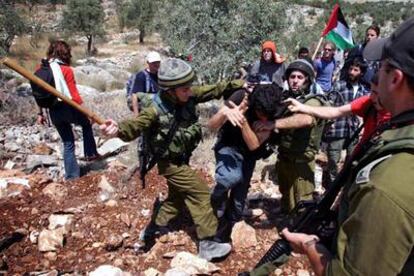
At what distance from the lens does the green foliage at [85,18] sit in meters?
24.7

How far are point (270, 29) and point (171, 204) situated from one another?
681 centimetres

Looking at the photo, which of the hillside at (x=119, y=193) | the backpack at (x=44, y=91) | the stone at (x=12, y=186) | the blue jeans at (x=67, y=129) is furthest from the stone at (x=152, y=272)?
the backpack at (x=44, y=91)

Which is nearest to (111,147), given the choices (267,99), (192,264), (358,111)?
(192,264)

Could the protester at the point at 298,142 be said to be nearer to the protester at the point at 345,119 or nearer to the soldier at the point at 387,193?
the protester at the point at 345,119

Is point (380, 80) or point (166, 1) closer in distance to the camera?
point (380, 80)

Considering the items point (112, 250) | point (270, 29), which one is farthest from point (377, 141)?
point (270, 29)

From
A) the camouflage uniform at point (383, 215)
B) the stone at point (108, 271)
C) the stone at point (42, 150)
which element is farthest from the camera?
the stone at point (42, 150)

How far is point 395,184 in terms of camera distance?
1129 millimetres

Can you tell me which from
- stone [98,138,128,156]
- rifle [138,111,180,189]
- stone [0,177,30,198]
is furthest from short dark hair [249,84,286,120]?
stone [98,138,128,156]

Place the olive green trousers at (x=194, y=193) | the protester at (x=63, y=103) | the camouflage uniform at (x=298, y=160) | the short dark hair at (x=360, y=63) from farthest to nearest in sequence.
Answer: the protester at (x=63, y=103), the short dark hair at (x=360, y=63), the camouflage uniform at (x=298, y=160), the olive green trousers at (x=194, y=193)

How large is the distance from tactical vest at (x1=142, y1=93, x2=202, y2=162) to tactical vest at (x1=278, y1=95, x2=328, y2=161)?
0.79 metres

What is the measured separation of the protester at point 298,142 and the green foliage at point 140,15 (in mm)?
24947

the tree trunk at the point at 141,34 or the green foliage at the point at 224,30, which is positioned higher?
the green foliage at the point at 224,30

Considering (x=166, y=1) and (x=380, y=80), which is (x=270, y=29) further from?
(x=380, y=80)
